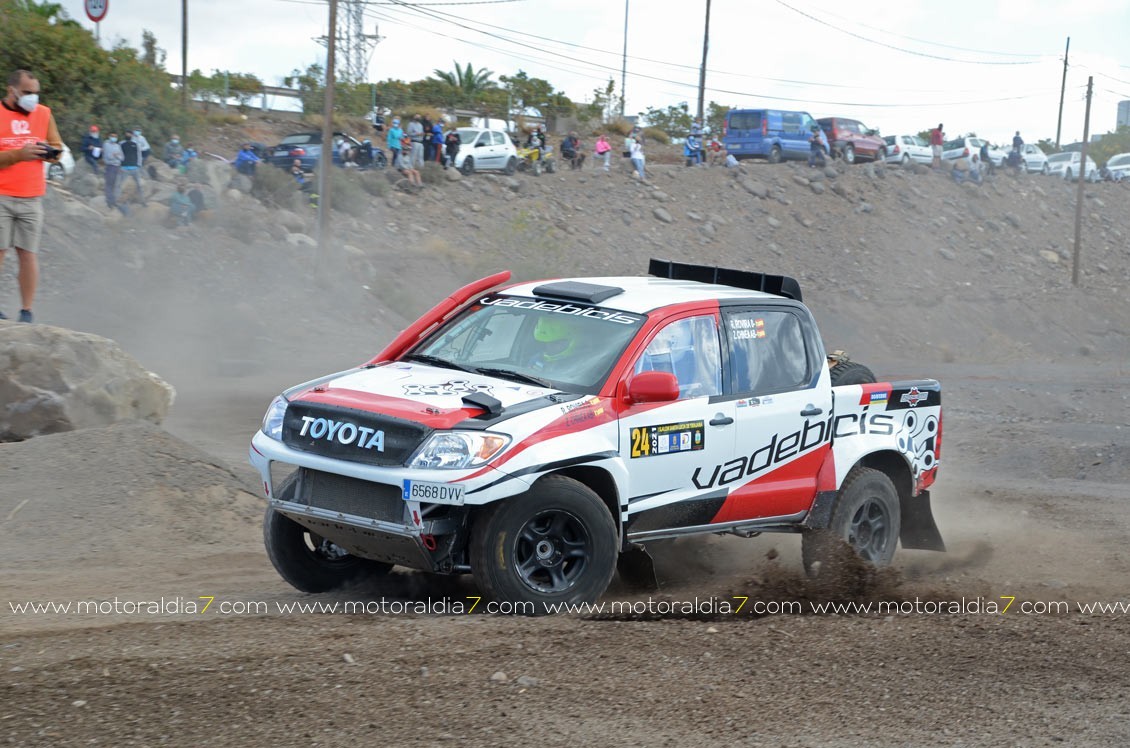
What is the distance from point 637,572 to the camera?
6875mm

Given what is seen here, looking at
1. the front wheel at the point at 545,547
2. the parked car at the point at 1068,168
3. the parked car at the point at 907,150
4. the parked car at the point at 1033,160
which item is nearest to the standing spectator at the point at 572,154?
the parked car at the point at 907,150

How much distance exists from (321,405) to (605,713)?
2.32 m

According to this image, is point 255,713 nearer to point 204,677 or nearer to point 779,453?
point 204,677

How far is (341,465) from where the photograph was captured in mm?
5762

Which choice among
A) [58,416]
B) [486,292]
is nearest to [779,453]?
[486,292]

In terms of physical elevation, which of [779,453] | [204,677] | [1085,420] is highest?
[779,453]

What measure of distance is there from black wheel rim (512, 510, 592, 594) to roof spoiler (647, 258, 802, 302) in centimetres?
227

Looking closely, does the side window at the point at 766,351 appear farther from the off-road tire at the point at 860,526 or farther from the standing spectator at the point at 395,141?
the standing spectator at the point at 395,141

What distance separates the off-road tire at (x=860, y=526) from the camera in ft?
23.8

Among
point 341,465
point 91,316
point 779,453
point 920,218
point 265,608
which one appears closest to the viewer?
point 341,465

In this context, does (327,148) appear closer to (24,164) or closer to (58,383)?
(24,164)

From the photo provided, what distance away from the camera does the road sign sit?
1232 inches

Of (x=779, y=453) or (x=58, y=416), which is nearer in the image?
(x=779, y=453)

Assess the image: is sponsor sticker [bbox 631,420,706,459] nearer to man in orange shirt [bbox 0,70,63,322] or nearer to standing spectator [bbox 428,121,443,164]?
man in orange shirt [bbox 0,70,63,322]
